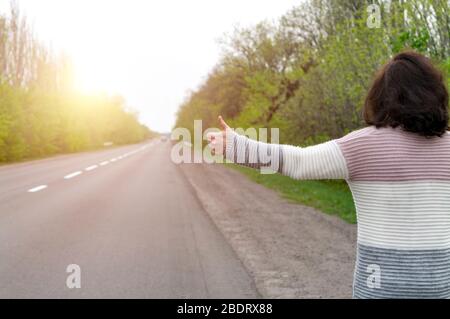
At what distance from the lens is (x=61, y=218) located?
894cm

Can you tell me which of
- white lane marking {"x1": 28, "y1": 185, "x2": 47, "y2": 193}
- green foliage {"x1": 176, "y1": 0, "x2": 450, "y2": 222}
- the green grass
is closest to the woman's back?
green foliage {"x1": 176, "y1": 0, "x2": 450, "y2": 222}

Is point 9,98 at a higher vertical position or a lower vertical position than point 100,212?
higher

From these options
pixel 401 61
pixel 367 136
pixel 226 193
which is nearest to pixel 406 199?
pixel 367 136

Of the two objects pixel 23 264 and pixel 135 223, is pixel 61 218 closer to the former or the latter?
pixel 135 223

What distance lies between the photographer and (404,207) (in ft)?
5.93

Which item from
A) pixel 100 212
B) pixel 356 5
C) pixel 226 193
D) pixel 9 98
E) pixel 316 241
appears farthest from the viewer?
pixel 9 98

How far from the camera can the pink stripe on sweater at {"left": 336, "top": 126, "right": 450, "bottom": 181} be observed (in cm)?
180

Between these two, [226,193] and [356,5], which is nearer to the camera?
[226,193]

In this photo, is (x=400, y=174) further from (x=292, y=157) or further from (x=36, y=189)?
(x=36, y=189)

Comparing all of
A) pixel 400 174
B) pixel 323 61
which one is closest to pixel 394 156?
pixel 400 174

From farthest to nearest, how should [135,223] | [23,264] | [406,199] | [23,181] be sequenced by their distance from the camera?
[23,181], [135,223], [23,264], [406,199]

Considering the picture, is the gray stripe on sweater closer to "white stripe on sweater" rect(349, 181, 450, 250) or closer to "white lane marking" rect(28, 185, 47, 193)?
"white stripe on sweater" rect(349, 181, 450, 250)
